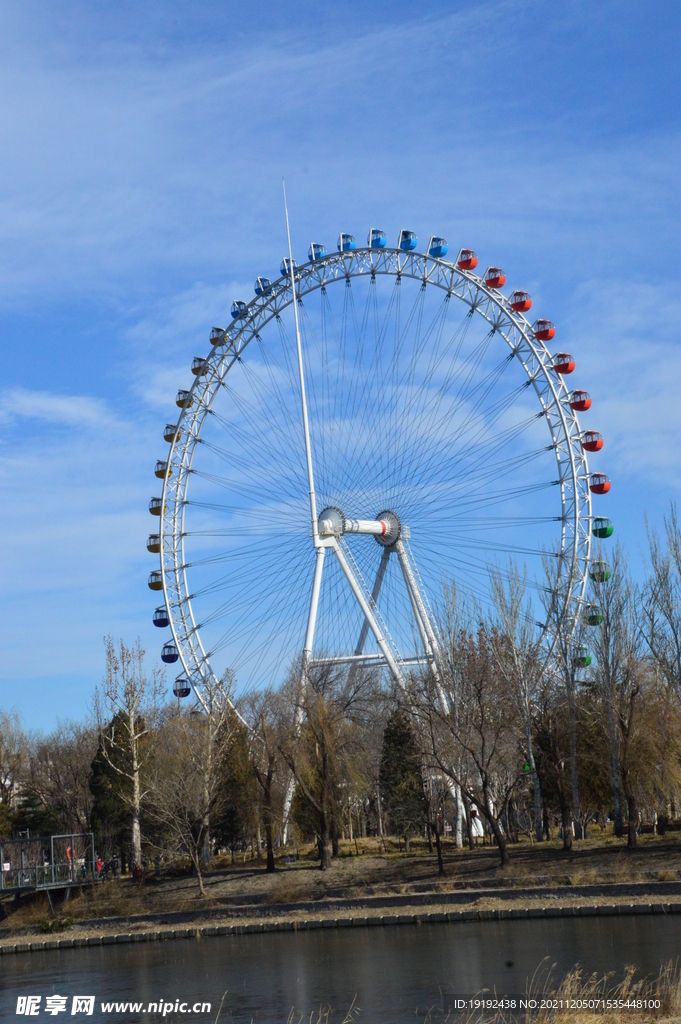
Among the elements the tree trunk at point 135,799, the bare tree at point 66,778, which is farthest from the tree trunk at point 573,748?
the bare tree at point 66,778

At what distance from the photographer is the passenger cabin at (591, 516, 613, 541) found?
4634cm

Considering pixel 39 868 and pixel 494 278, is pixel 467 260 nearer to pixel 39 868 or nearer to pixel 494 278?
pixel 494 278

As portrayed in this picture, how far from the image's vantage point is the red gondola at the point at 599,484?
46.7 m

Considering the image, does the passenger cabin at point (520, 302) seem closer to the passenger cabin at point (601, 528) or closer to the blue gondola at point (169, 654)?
the passenger cabin at point (601, 528)

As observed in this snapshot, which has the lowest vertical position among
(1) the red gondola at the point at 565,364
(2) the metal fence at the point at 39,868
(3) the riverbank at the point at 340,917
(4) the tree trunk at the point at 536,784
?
(3) the riverbank at the point at 340,917

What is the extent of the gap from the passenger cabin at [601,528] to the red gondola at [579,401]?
176 inches

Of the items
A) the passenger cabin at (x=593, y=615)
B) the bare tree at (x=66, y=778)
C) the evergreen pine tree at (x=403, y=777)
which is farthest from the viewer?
the bare tree at (x=66, y=778)

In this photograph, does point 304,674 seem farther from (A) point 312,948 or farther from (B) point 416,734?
(A) point 312,948

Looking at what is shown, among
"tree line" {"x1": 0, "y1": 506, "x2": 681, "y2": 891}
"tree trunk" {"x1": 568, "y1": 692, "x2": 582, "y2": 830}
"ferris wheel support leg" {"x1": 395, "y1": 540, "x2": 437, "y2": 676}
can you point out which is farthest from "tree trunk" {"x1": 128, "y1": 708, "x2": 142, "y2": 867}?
"tree trunk" {"x1": 568, "y1": 692, "x2": 582, "y2": 830}

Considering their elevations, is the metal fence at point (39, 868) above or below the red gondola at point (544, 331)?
below

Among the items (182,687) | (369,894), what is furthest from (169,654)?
(369,894)

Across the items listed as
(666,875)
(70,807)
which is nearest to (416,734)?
(666,875)

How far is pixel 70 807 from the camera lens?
79875 mm

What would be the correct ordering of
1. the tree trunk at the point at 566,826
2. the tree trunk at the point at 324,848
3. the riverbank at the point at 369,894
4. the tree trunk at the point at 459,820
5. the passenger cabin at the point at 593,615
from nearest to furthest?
the riverbank at the point at 369,894 → the tree trunk at the point at 566,826 → the passenger cabin at the point at 593,615 → the tree trunk at the point at 324,848 → the tree trunk at the point at 459,820
